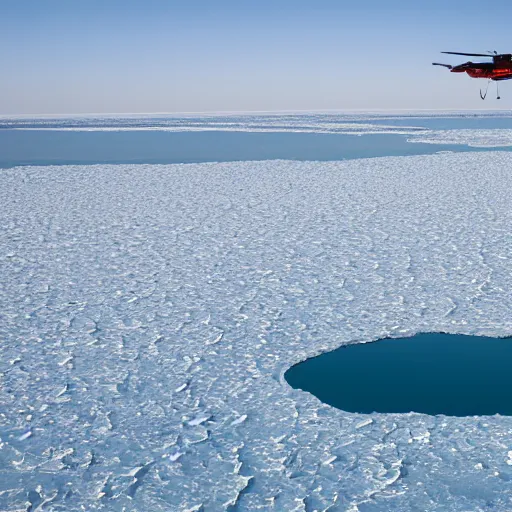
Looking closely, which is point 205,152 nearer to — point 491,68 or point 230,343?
point 491,68

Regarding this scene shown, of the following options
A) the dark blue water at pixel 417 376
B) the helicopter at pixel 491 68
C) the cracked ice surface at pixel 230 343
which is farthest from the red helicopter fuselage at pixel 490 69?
the dark blue water at pixel 417 376

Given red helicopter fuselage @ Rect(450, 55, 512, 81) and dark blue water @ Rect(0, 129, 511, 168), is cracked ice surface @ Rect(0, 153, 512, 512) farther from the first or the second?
dark blue water @ Rect(0, 129, 511, 168)

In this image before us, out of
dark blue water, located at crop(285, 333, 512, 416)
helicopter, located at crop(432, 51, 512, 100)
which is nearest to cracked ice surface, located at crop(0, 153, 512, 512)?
dark blue water, located at crop(285, 333, 512, 416)

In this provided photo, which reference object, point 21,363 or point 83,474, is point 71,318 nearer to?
point 21,363

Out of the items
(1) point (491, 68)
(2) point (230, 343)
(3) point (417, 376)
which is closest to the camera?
(3) point (417, 376)

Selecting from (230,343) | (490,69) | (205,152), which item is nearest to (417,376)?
(230,343)

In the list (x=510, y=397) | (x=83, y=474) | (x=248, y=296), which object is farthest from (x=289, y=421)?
(x=248, y=296)
